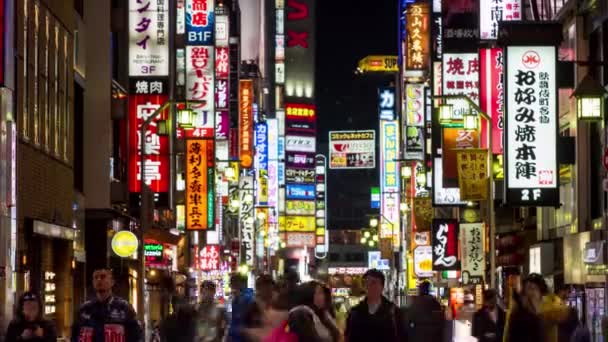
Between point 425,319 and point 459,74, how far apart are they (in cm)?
2575

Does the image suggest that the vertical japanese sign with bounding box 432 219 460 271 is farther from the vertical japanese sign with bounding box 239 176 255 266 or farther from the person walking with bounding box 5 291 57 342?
the vertical japanese sign with bounding box 239 176 255 266

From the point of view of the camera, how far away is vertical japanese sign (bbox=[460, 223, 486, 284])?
4700 centimetres

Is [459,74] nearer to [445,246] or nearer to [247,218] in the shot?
[445,246]

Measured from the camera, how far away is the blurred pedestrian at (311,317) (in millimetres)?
11336

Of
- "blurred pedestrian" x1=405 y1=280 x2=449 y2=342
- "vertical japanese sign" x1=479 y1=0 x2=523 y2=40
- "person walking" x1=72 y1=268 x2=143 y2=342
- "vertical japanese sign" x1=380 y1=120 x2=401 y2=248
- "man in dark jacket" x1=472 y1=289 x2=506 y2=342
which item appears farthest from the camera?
"vertical japanese sign" x1=380 y1=120 x2=401 y2=248

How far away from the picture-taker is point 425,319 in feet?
63.7

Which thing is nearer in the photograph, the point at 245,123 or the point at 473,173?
the point at 473,173

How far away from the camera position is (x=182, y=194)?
171ft

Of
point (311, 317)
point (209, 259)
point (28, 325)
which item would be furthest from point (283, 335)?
point (209, 259)

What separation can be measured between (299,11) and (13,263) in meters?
134

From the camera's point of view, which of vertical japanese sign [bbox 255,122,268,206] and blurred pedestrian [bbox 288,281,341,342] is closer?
blurred pedestrian [bbox 288,281,341,342]

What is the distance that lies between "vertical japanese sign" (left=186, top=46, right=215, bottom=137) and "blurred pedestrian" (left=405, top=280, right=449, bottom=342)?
30.9m

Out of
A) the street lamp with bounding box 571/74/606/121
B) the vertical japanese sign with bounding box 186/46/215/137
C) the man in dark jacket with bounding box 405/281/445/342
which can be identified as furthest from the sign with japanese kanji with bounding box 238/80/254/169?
the man in dark jacket with bounding box 405/281/445/342

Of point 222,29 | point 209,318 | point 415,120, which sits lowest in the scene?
point 209,318
